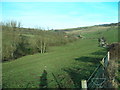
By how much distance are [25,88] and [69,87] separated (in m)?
3.26

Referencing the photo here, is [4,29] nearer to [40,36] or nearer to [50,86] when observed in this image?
[40,36]

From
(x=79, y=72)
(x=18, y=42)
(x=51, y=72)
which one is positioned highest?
(x=18, y=42)

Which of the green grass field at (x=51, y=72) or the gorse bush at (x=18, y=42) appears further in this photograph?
the gorse bush at (x=18, y=42)

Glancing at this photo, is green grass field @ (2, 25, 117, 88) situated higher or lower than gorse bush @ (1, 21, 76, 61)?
lower

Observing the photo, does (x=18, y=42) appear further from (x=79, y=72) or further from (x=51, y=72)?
(x=79, y=72)

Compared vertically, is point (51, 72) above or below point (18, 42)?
below

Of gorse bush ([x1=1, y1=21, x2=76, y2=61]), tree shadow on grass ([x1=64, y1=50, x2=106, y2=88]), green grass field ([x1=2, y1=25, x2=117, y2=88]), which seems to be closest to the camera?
tree shadow on grass ([x1=64, y1=50, x2=106, y2=88])

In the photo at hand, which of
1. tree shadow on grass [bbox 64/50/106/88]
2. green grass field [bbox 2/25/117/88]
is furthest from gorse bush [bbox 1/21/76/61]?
tree shadow on grass [bbox 64/50/106/88]

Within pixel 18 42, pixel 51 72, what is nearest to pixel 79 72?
pixel 51 72

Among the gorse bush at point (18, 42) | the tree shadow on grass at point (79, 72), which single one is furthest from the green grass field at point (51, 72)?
the gorse bush at point (18, 42)

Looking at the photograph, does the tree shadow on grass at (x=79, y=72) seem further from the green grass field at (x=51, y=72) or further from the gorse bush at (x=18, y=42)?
the gorse bush at (x=18, y=42)

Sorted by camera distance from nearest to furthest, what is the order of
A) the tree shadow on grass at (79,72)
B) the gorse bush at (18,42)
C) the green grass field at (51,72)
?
the tree shadow on grass at (79,72)
the green grass field at (51,72)
the gorse bush at (18,42)

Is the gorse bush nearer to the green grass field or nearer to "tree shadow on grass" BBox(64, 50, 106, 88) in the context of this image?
the green grass field

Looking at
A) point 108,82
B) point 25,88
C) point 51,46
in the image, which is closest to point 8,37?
point 51,46
